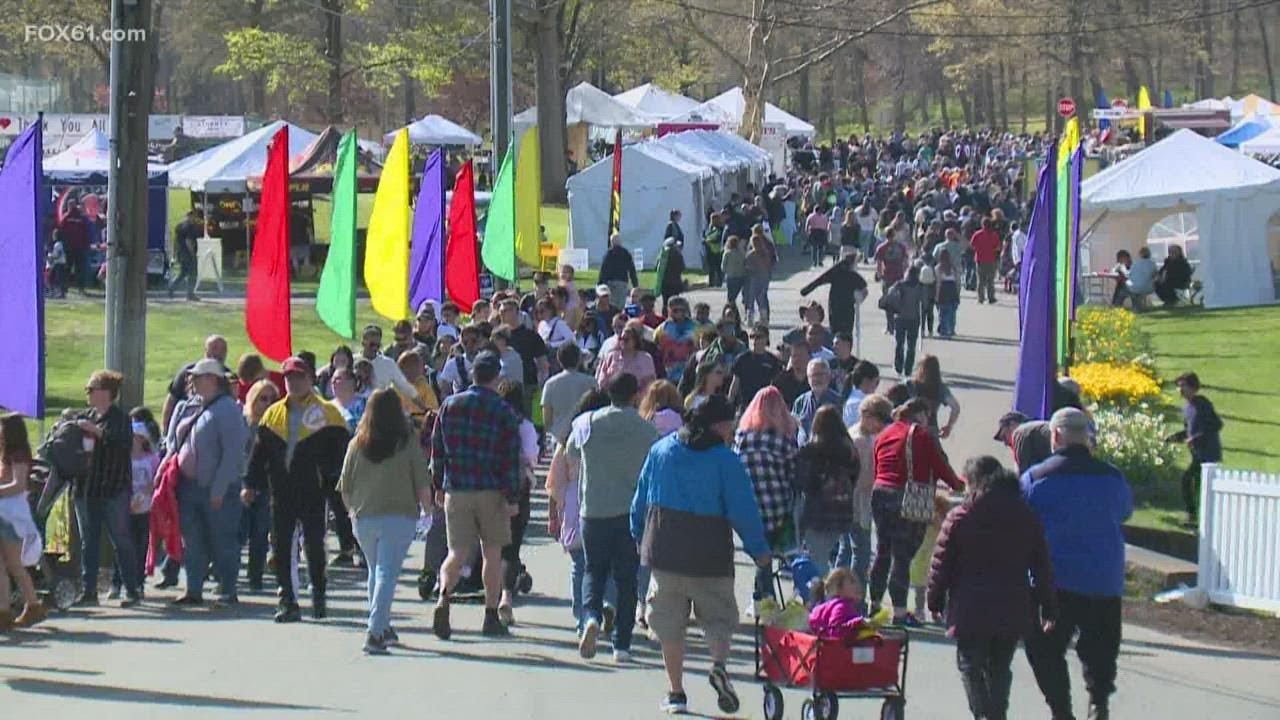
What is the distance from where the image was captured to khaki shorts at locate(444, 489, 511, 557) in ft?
34.1

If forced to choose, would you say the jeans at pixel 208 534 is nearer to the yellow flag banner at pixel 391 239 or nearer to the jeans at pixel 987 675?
the jeans at pixel 987 675

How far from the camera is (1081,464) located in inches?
335

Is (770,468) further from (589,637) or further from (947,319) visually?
(947,319)

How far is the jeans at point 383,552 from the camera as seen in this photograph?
10078mm

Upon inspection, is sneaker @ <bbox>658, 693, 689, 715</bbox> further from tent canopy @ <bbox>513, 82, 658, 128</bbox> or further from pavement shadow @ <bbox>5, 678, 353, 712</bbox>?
tent canopy @ <bbox>513, 82, 658, 128</bbox>

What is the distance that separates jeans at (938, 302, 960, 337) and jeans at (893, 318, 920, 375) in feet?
13.7

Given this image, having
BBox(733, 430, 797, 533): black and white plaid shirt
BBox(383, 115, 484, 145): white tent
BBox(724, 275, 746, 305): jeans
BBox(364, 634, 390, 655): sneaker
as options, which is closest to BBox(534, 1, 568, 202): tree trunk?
BBox(383, 115, 484, 145): white tent

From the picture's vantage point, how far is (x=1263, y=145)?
45.7 metres

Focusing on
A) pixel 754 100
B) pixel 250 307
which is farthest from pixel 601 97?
pixel 250 307

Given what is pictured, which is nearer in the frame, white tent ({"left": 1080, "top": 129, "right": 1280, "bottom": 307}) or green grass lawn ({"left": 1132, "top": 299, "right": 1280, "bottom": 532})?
green grass lawn ({"left": 1132, "top": 299, "right": 1280, "bottom": 532})

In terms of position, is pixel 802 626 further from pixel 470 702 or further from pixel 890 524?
pixel 890 524

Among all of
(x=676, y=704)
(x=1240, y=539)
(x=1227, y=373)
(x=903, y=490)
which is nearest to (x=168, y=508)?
(x=676, y=704)

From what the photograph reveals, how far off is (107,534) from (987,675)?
6063 mm

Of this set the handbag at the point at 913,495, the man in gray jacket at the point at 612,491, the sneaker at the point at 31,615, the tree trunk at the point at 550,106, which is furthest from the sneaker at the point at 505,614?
the tree trunk at the point at 550,106
